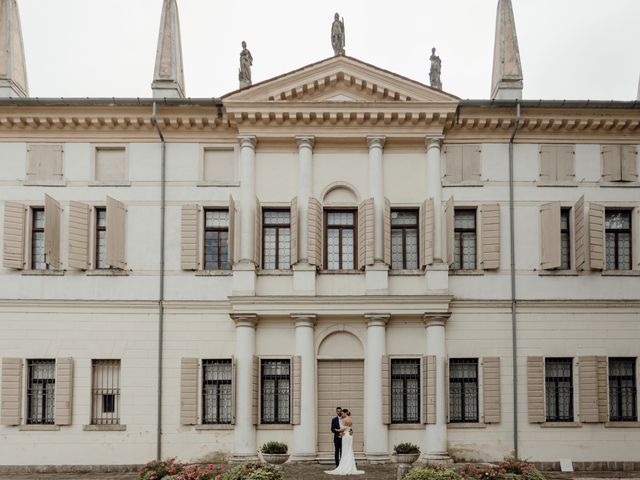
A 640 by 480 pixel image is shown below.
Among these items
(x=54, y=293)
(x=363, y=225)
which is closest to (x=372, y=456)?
(x=363, y=225)

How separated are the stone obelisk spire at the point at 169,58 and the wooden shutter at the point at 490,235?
1097 centimetres

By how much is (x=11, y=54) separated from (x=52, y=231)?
7359 mm

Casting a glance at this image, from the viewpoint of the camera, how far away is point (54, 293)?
80.0 feet

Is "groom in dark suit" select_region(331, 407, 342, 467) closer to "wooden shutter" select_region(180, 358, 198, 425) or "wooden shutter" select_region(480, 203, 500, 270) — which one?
"wooden shutter" select_region(180, 358, 198, 425)

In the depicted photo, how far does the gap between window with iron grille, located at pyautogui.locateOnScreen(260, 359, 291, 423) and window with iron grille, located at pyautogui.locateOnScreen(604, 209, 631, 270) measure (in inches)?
418

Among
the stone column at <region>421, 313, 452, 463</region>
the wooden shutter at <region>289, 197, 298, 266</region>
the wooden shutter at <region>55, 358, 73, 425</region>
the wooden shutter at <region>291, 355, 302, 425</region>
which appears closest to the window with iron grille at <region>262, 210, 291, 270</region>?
the wooden shutter at <region>289, 197, 298, 266</region>

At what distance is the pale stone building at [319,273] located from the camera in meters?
23.9

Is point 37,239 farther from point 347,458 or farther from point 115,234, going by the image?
point 347,458

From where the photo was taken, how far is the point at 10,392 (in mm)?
23734

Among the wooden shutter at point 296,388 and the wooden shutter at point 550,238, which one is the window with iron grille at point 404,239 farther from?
the wooden shutter at point 296,388

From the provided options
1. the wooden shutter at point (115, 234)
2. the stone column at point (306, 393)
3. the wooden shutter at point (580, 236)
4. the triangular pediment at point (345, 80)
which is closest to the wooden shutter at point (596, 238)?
the wooden shutter at point (580, 236)

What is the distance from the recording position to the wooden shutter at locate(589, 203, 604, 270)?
24.3 m

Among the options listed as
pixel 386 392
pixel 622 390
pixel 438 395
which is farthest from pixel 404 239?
pixel 622 390

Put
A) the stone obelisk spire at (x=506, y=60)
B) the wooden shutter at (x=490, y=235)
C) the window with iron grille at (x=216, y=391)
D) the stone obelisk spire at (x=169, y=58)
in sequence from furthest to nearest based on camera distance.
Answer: the stone obelisk spire at (x=506, y=60)
the stone obelisk spire at (x=169, y=58)
the wooden shutter at (x=490, y=235)
the window with iron grille at (x=216, y=391)
